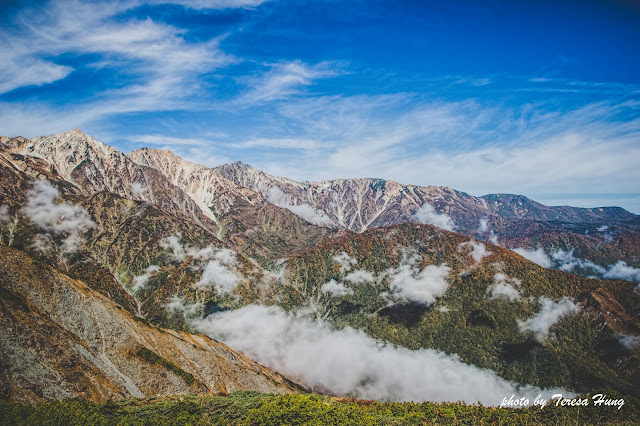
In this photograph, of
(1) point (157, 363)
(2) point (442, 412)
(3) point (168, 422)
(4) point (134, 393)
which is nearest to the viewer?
(3) point (168, 422)

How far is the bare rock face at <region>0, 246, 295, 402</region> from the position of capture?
199ft

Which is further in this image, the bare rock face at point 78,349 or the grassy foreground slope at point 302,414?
the bare rock face at point 78,349

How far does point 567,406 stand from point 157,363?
9744 centimetres

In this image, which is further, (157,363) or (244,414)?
(157,363)

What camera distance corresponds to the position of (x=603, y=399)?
49.1 metres

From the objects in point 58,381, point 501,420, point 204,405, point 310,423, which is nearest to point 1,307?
point 58,381

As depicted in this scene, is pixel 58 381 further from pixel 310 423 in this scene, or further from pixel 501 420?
pixel 501 420

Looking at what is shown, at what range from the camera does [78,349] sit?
247 ft

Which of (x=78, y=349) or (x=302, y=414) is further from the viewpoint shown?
(x=78, y=349)

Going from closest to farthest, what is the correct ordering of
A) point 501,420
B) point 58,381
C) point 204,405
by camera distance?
point 501,420
point 204,405
point 58,381

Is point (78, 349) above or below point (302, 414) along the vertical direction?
above

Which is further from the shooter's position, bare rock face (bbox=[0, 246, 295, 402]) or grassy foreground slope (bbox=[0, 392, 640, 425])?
bare rock face (bbox=[0, 246, 295, 402])

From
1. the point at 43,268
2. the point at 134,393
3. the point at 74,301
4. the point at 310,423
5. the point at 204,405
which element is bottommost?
the point at 134,393

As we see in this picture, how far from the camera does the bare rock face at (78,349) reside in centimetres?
6078
